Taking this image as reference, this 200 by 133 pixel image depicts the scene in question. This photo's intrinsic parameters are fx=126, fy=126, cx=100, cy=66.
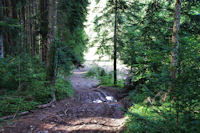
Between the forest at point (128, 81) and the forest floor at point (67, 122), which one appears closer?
the forest at point (128, 81)

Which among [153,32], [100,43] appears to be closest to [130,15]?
[100,43]

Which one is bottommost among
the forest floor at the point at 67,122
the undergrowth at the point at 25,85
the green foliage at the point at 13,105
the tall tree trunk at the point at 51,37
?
the forest floor at the point at 67,122

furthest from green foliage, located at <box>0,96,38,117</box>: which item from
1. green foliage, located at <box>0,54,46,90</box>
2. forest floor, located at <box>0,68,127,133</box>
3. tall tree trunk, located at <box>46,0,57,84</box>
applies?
tall tree trunk, located at <box>46,0,57,84</box>

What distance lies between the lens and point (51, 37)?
6238 millimetres

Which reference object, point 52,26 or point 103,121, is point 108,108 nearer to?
point 103,121

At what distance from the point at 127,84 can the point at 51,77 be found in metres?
5.64

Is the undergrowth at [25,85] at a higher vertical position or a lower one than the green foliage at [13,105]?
higher

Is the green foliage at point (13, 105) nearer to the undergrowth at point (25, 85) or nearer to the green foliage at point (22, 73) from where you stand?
the undergrowth at point (25, 85)

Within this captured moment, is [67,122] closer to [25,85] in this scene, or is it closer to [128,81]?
[25,85]

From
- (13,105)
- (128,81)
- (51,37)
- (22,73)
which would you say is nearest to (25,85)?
(22,73)

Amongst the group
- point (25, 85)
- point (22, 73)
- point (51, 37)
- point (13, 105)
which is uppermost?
point (51, 37)

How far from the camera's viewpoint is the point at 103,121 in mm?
4324

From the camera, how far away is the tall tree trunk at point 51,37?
6.14 meters

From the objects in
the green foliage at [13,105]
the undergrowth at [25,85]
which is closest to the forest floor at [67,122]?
the green foliage at [13,105]
